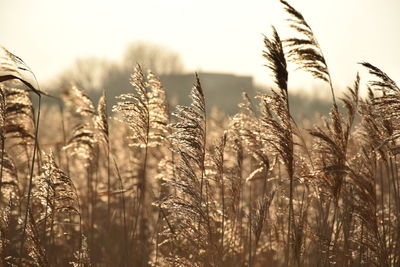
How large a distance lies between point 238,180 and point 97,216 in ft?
11.2

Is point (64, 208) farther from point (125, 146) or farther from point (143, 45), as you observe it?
point (143, 45)

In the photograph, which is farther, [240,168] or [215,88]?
[215,88]

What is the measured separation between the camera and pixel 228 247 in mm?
5121

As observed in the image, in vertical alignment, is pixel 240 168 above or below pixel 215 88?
below

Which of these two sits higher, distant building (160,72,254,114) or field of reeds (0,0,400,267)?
distant building (160,72,254,114)

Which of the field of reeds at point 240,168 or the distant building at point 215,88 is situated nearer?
the field of reeds at point 240,168

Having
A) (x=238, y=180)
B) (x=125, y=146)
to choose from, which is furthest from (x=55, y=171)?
(x=125, y=146)

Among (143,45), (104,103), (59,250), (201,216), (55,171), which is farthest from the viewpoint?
(143,45)

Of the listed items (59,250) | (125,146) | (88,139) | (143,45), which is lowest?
(59,250)

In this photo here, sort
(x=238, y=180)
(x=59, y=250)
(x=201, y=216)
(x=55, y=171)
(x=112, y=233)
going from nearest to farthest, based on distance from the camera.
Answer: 1. (x=201, y=216)
2. (x=55, y=171)
3. (x=238, y=180)
4. (x=59, y=250)
5. (x=112, y=233)

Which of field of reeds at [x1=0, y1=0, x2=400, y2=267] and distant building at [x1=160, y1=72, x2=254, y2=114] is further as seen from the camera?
distant building at [x1=160, y1=72, x2=254, y2=114]

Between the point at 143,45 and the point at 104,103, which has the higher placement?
the point at 143,45

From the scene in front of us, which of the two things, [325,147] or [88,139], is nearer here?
[325,147]

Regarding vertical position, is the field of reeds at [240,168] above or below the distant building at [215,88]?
below
